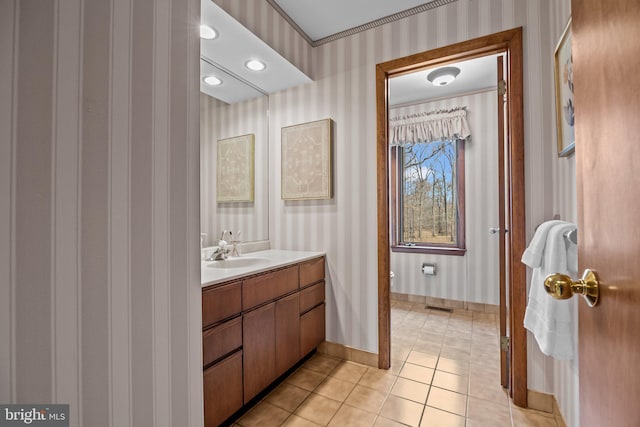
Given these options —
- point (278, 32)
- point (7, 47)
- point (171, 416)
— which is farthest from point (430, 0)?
point (171, 416)

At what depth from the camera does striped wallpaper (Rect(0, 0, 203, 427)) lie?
58 cm

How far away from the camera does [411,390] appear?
185cm

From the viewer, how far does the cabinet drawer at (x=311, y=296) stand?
2107 mm

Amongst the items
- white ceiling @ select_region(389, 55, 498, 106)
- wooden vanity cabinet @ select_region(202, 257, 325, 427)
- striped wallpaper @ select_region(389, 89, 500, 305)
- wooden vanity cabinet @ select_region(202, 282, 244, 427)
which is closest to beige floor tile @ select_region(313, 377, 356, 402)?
wooden vanity cabinet @ select_region(202, 257, 325, 427)

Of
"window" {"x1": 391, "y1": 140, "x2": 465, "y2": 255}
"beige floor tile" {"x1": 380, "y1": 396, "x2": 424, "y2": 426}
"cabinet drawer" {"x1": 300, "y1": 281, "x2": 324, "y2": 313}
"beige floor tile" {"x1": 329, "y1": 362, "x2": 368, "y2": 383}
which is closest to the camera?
"beige floor tile" {"x1": 380, "y1": 396, "x2": 424, "y2": 426}

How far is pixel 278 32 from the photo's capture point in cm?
206

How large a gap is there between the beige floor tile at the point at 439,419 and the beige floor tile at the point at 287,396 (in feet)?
2.37

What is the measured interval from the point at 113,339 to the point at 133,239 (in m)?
0.26

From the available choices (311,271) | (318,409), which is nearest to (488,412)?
(318,409)

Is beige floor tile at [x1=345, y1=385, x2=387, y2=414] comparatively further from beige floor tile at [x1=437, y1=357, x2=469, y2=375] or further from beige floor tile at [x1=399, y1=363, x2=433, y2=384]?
beige floor tile at [x1=437, y1=357, x2=469, y2=375]

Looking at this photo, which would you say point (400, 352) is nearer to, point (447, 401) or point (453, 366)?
point (453, 366)

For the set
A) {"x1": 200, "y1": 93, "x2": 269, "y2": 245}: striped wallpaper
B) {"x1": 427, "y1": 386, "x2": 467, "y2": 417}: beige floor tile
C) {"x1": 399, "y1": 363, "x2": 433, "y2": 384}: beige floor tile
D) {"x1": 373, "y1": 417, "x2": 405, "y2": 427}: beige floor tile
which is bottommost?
{"x1": 399, "y1": 363, "x2": 433, "y2": 384}: beige floor tile

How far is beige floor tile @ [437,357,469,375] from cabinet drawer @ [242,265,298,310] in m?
1.29

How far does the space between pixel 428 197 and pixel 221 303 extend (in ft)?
10.2
